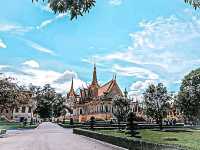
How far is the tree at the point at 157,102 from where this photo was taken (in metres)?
50.3

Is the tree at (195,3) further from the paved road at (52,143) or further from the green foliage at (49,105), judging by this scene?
the green foliage at (49,105)

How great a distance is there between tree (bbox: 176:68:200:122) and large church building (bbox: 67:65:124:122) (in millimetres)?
32846

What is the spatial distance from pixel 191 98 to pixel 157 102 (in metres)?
12.8

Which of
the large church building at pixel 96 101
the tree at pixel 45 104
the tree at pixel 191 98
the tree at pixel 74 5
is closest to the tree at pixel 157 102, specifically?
the tree at pixel 191 98

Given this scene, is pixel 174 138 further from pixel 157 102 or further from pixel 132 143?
pixel 157 102

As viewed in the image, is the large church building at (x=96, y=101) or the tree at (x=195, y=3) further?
the large church building at (x=96, y=101)

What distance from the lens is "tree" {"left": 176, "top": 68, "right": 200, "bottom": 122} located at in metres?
60.6

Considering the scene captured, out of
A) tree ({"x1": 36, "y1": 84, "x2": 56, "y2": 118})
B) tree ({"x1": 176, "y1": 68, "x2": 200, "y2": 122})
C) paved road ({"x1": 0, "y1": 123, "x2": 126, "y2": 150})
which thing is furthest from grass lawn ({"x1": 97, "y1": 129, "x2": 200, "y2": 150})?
tree ({"x1": 36, "y1": 84, "x2": 56, "y2": 118})

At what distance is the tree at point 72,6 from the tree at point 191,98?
184 ft

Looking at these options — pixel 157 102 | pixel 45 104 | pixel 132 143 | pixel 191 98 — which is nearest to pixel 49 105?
pixel 45 104

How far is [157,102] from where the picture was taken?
166 feet

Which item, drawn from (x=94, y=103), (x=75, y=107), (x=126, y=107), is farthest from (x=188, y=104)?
(x=75, y=107)

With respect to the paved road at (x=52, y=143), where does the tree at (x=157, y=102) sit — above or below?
above

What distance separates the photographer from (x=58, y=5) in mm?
6629
